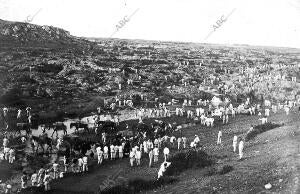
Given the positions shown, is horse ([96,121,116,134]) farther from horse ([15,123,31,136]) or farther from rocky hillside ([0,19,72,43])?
rocky hillside ([0,19,72,43])

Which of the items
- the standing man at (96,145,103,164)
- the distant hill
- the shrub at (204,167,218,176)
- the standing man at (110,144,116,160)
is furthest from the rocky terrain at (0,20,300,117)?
the shrub at (204,167,218,176)

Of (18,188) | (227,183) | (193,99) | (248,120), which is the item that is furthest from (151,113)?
(227,183)

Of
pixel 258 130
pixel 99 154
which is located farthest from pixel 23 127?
pixel 258 130

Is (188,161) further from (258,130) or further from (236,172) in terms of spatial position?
(258,130)

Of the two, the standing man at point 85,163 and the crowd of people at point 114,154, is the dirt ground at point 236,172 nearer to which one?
the standing man at point 85,163

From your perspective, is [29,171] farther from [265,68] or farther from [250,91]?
[265,68]

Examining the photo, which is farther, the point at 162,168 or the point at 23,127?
the point at 23,127
